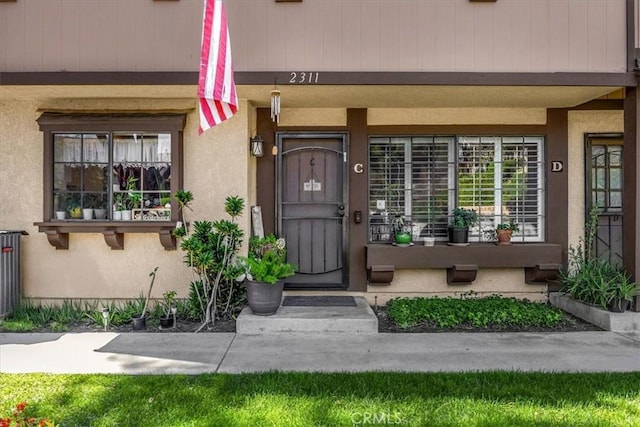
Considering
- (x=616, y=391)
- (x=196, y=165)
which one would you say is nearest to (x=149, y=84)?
(x=196, y=165)

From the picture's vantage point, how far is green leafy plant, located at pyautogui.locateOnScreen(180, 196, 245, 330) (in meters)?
5.28

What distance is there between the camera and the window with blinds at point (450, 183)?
6.49 meters

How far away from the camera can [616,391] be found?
342cm

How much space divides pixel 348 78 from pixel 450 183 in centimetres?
237

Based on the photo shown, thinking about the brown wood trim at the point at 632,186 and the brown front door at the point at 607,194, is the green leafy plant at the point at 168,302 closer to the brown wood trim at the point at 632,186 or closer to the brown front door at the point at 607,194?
the brown wood trim at the point at 632,186

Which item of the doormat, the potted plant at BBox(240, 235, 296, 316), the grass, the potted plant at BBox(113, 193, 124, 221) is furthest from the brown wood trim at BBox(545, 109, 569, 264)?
the potted plant at BBox(113, 193, 124, 221)

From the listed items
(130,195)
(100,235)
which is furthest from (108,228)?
(130,195)

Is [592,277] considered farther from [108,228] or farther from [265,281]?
[108,228]

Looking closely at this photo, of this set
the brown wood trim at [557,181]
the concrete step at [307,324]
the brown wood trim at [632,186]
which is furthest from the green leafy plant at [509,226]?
the concrete step at [307,324]

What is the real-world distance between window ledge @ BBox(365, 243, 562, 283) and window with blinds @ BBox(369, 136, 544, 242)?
1.44 feet

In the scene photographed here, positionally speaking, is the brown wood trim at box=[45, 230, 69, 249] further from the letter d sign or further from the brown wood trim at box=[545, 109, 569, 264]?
the letter d sign

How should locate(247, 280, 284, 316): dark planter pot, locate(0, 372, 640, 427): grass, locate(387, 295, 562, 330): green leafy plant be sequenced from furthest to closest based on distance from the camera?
locate(387, 295, 562, 330): green leafy plant → locate(247, 280, 284, 316): dark planter pot → locate(0, 372, 640, 427): grass

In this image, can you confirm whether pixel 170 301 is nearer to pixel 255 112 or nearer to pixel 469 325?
pixel 255 112

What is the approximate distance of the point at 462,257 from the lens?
6.07 m
